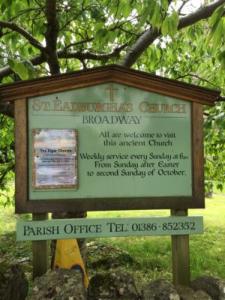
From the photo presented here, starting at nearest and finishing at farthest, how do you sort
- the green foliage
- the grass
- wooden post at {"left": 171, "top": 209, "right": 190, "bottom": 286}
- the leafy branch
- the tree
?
1. the tree
2. wooden post at {"left": 171, "top": 209, "right": 190, "bottom": 286}
3. the leafy branch
4. the green foliage
5. the grass

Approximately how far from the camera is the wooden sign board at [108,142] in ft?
13.4

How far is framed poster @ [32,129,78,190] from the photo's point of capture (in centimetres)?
406

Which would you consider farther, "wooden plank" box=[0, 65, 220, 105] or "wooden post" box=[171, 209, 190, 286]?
"wooden post" box=[171, 209, 190, 286]

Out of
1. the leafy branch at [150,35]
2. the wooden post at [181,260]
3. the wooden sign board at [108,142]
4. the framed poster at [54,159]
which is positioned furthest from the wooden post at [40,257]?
the leafy branch at [150,35]

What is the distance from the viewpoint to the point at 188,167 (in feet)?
14.2

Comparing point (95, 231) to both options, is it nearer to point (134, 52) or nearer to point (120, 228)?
point (120, 228)

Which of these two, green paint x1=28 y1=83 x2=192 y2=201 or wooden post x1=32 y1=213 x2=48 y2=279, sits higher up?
green paint x1=28 y1=83 x2=192 y2=201

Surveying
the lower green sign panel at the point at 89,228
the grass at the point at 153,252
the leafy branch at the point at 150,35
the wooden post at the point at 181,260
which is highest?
the leafy branch at the point at 150,35

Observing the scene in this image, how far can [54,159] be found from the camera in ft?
13.4

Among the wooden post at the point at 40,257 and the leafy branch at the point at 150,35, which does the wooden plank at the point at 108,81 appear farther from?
the leafy branch at the point at 150,35

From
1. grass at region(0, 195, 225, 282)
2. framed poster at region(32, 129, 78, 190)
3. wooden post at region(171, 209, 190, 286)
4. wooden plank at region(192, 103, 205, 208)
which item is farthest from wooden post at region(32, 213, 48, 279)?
grass at region(0, 195, 225, 282)

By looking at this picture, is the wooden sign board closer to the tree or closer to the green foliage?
the tree

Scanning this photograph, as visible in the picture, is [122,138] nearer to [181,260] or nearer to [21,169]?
[21,169]

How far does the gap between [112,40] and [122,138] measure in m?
1.23
